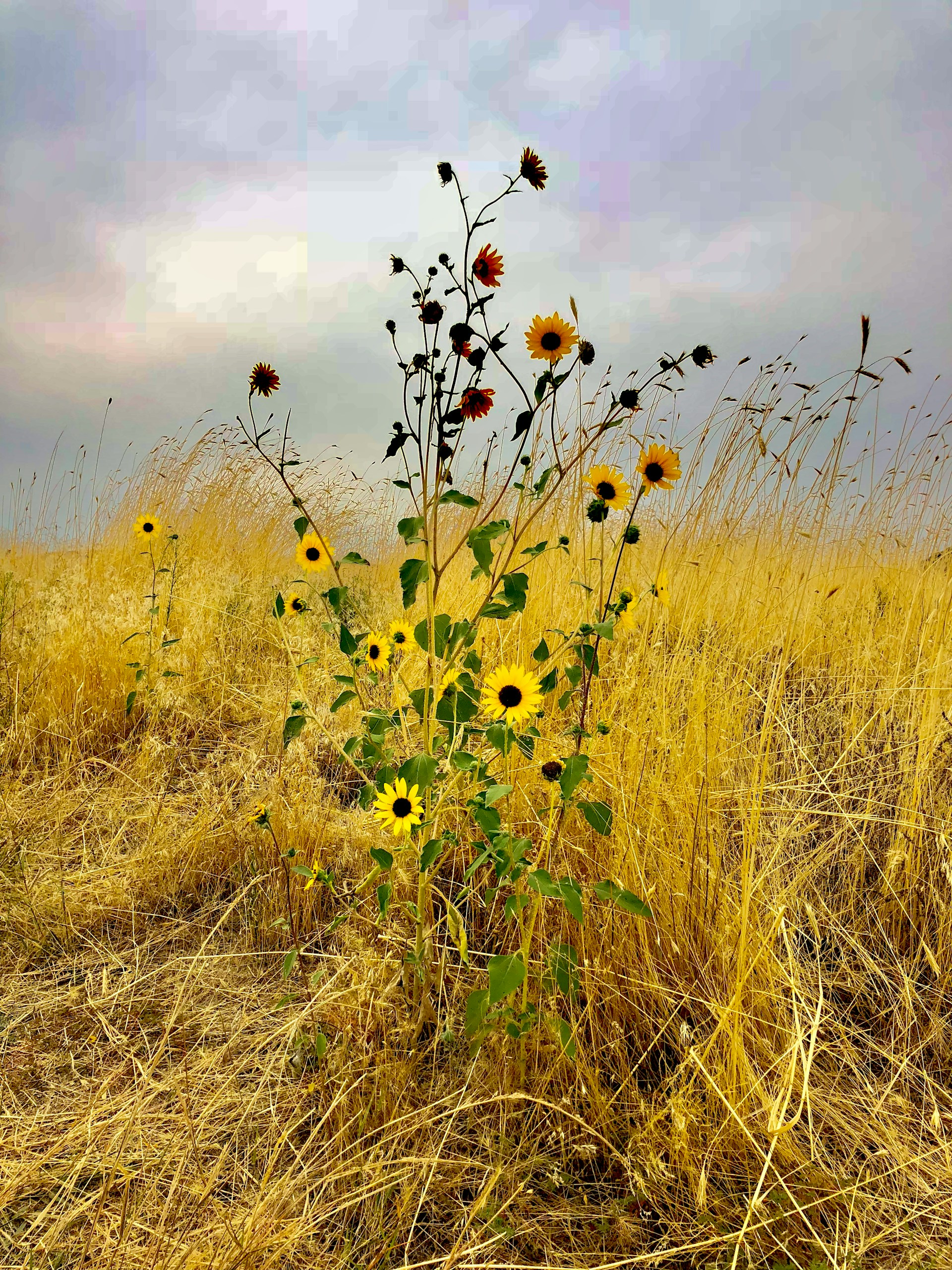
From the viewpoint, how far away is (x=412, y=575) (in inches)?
44.7

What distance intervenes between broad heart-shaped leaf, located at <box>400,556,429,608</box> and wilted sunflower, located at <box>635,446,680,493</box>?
0.43m

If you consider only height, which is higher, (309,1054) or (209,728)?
(209,728)

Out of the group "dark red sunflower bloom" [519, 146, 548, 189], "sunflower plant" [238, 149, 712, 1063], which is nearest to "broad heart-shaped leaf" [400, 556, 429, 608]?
"sunflower plant" [238, 149, 712, 1063]

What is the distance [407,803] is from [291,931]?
74 centimetres

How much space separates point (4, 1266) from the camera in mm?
975

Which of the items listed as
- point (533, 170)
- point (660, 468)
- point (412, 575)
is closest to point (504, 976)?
point (412, 575)

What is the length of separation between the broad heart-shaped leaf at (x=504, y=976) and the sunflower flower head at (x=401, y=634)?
67 centimetres

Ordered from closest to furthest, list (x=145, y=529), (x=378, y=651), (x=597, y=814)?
(x=597, y=814) < (x=378, y=651) < (x=145, y=529)

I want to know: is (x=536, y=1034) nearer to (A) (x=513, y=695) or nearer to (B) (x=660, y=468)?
(A) (x=513, y=695)

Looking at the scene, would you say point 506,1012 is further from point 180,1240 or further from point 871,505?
point 871,505

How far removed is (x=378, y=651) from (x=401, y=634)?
0.08 meters

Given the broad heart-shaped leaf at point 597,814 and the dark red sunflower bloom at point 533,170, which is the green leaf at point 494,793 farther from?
the dark red sunflower bloom at point 533,170

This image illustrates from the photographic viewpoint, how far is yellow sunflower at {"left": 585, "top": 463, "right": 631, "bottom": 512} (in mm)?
1214

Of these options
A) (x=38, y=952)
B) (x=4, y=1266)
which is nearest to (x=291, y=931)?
(x=38, y=952)
